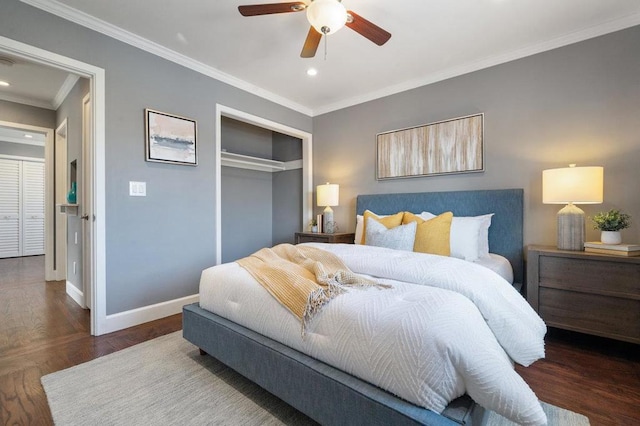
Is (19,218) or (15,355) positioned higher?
(19,218)

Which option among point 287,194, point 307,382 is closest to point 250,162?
point 287,194

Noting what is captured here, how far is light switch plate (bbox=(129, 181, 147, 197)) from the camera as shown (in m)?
2.58

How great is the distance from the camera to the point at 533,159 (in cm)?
271

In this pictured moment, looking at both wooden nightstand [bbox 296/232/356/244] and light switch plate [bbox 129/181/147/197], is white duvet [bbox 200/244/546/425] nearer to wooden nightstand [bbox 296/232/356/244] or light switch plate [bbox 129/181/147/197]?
light switch plate [bbox 129/181/147/197]

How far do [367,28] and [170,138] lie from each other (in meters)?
2.08

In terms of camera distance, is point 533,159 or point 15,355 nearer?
point 15,355

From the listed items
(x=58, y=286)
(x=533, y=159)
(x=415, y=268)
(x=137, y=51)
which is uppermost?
(x=137, y=51)

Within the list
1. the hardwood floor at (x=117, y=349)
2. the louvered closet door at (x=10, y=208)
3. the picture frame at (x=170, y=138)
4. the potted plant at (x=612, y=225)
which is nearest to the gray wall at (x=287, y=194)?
the picture frame at (x=170, y=138)

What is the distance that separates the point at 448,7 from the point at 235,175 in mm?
3396

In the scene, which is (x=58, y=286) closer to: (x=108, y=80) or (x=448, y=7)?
(x=108, y=80)

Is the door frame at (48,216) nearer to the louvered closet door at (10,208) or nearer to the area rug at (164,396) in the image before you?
the louvered closet door at (10,208)

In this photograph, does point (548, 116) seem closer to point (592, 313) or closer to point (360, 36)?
point (592, 313)

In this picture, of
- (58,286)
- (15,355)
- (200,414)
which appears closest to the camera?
(200,414)

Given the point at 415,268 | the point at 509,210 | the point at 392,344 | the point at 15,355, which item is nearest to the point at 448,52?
the point at 509,210
